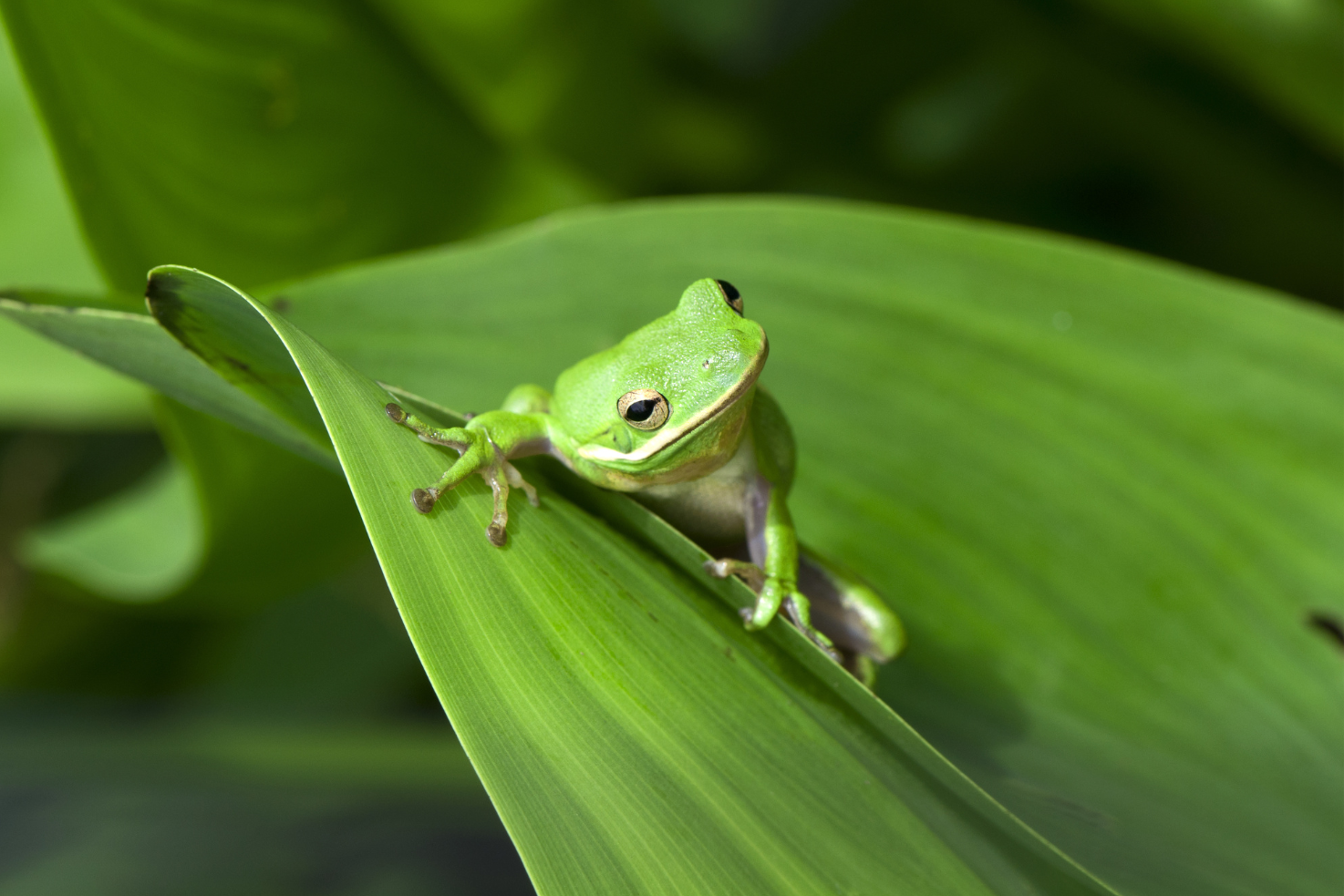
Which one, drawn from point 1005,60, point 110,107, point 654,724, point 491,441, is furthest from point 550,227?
point 1005,60

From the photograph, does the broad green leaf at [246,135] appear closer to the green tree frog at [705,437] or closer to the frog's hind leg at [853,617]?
the green tree frog at [705,437]

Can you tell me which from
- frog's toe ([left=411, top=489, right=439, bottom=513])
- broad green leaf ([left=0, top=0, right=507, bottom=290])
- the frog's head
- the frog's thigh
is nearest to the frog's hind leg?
the frog's thigh

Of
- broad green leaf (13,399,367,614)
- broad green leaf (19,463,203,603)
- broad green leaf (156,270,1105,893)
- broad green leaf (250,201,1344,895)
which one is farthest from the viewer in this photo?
broad green leaf (19,463,203,603)

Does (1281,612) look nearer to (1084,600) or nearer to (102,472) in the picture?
(1084,600)

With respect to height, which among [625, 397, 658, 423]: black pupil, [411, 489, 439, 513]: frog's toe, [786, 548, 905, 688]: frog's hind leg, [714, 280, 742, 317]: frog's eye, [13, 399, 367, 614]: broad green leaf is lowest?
[411, 489, 439, 513]: frog's toe

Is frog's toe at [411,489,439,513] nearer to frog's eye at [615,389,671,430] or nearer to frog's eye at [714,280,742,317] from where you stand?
frog's eye at [615,389,671,430]

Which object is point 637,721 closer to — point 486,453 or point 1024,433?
point 486,453

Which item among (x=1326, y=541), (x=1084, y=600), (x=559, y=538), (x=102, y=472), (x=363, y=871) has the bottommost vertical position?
(x=363, y=871)

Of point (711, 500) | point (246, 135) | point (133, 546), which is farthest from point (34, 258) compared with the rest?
point (711, 500)
